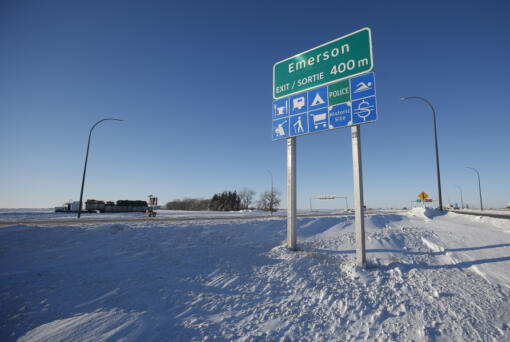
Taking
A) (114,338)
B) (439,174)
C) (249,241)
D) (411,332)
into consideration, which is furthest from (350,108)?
(439,174)

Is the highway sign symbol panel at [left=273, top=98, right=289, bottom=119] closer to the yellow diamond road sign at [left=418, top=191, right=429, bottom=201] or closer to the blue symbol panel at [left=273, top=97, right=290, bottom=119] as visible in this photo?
the blue symbol panel at [left=273, top=97, right=290, bottom=119]

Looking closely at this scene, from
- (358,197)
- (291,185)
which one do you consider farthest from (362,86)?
(291,185)

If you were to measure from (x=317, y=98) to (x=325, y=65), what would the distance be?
1.27m

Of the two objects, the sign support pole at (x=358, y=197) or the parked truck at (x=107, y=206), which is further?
the parked truck at (x=107, y=206)

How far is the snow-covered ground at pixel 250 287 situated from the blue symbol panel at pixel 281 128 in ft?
15.1

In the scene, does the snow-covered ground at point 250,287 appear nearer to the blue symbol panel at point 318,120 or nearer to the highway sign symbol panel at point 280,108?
the blue symbol panel at point 318,120

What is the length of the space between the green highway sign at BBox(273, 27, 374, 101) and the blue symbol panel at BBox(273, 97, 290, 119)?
0.26 m

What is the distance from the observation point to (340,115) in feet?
26.6

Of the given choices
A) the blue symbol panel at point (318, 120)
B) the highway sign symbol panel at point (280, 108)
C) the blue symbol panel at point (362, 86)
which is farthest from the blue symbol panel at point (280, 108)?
the blue symbol panel at point (362, 86)

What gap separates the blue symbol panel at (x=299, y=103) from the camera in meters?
9.15

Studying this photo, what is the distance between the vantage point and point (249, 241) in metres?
10.6

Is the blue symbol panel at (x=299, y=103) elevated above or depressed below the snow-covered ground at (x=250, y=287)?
above

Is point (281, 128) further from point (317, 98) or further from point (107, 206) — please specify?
point (107, 206)

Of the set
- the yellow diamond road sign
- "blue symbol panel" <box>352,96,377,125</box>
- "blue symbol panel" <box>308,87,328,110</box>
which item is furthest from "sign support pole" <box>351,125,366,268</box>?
the yellow diamond road sign
